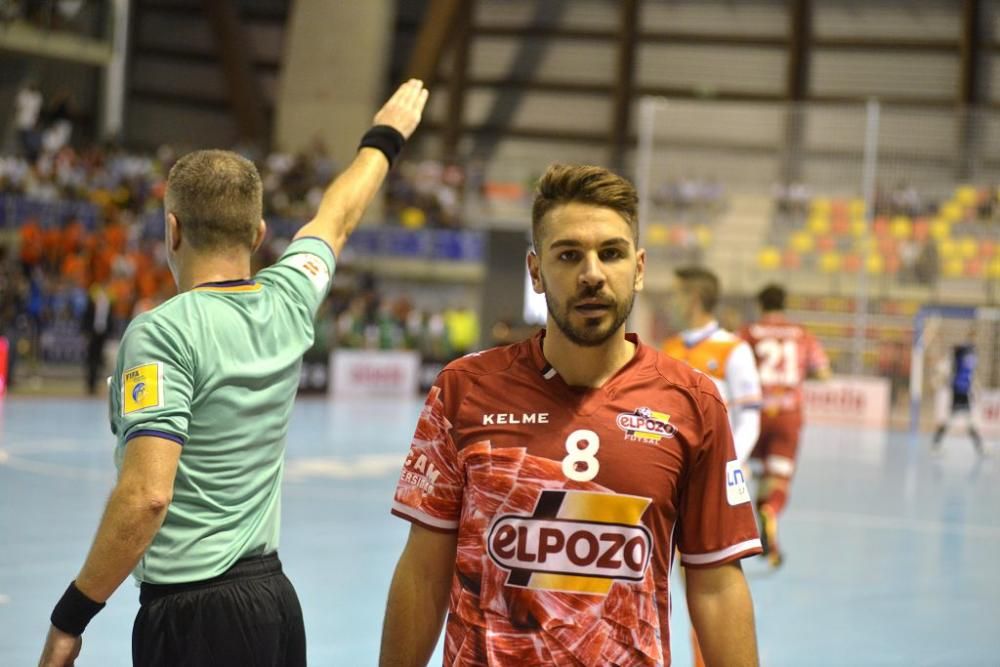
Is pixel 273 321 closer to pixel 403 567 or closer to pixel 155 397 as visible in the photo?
pixel 155 397

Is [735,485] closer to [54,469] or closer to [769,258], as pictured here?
[54,469]

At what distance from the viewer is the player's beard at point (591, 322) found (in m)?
2.66

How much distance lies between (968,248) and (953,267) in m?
0.63

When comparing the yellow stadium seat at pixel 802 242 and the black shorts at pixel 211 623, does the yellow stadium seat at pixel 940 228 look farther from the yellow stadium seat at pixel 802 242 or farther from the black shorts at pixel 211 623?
the black shorts at pixel 211 623

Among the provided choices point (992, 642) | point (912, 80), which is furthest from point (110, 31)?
point (992, 642)

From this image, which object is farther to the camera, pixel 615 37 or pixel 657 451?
pixel 615 37

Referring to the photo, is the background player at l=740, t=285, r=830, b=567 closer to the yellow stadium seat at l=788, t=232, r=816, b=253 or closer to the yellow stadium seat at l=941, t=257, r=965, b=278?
the yellow stadium seat at l=941, t=257, r=965, b=278

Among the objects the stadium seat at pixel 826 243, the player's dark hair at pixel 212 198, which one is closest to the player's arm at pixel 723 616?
the player's dark hair at pixel 212 198

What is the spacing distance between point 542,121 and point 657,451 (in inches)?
Result: 1463

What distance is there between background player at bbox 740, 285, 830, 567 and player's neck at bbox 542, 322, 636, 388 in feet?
23.9

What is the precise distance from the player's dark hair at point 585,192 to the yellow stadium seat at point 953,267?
79.8ft

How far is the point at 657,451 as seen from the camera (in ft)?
8.70

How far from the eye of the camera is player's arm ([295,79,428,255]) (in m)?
3.73

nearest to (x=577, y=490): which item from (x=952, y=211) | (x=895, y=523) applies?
(x=895, y=523)
